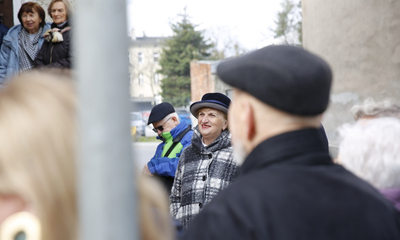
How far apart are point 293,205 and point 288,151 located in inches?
8.2

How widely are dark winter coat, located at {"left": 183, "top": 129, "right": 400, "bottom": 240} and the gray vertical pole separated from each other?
65cm

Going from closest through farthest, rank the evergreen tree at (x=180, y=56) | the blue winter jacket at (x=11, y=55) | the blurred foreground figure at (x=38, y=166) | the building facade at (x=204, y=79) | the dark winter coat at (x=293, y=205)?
the blurred foreground figure at (x=38, y=166) < the dark winter coat at (x=293, y=205) < the blue winter jacket at (x=11, y=55) < the building facade at (x=204, y=79) < the evergreen tree at (x=180, y=56)

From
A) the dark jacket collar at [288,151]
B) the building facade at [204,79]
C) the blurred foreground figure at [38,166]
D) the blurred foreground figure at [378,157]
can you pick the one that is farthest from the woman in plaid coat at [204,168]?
the building facade at [204,79]

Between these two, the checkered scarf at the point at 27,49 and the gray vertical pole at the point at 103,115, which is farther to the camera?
the checkered scarf at the point at 27,49

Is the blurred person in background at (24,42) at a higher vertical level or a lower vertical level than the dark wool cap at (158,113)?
higher

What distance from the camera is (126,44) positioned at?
0.67m

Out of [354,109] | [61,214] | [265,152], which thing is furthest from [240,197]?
[354,109]

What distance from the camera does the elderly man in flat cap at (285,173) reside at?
4.25 ft

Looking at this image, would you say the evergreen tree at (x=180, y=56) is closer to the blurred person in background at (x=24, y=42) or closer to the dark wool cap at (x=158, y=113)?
the dark wool cap at (x=158, y=113)

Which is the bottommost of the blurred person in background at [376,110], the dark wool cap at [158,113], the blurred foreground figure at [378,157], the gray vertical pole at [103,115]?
the dark wool cap at [158,113]

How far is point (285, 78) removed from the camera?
1.46m

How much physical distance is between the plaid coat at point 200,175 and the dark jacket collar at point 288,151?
1.96 metres

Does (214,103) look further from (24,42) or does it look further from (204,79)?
(204,79)

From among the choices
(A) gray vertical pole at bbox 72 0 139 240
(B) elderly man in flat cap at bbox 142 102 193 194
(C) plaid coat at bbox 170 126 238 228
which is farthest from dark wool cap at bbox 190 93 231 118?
(A) gray vertical pole at bbox 72 0 139 240
